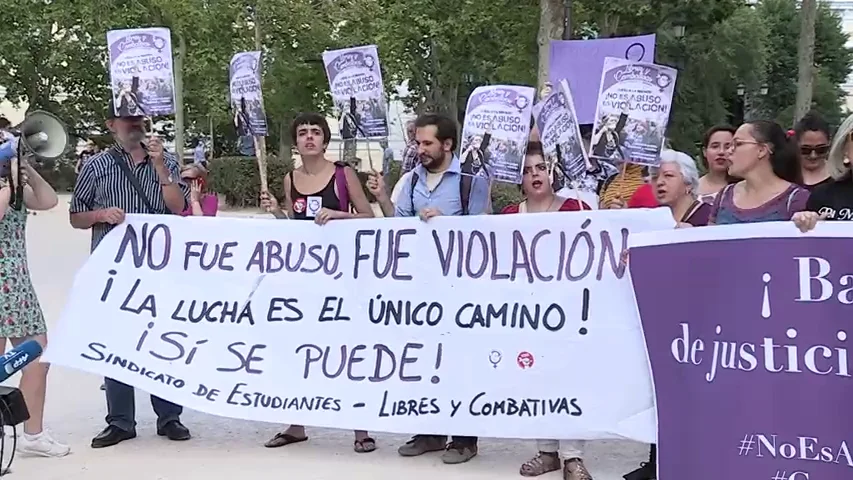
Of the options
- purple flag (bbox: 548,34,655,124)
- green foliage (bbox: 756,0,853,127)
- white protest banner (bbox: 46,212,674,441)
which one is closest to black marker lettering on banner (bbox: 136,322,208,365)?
white protest banner (bbox: 46,212,674,441)

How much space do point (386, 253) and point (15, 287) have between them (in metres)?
1.82

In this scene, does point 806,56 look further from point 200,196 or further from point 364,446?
point 364,446

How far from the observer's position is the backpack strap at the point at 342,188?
5379 mm

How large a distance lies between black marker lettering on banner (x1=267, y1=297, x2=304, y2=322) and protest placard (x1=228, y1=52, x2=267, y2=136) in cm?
151

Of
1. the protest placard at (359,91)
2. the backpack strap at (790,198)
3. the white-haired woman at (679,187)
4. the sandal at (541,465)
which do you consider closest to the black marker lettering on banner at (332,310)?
the protest placard at (359,91)

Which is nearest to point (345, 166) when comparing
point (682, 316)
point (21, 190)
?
point (21, 190)

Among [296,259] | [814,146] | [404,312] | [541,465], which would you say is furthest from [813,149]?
[296,259]

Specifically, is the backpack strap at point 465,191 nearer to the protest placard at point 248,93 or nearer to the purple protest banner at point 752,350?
the purple protest banner at point 752,350

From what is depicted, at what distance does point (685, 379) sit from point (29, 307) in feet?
10.4

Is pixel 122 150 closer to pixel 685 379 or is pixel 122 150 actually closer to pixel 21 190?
pixel 21 190

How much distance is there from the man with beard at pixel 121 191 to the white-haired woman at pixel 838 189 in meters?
3.25

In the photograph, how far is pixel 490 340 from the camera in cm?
488

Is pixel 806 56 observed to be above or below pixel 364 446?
above

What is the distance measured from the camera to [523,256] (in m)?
4.90
